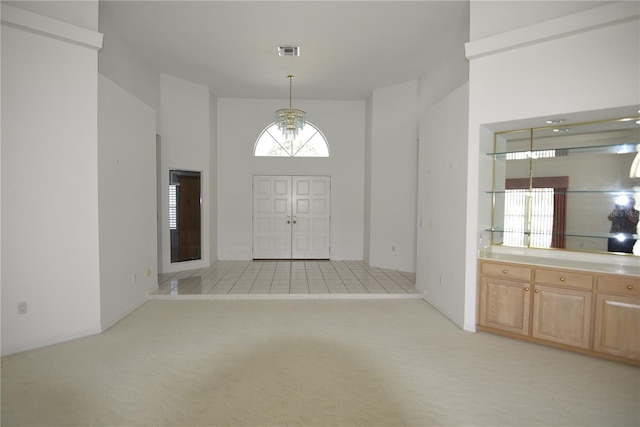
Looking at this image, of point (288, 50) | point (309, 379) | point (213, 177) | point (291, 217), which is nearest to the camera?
point (309, 379)

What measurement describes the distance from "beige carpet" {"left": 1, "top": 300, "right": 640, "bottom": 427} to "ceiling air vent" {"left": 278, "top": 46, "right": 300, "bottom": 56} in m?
4.06

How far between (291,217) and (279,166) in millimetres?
1250

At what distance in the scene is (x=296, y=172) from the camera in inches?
309

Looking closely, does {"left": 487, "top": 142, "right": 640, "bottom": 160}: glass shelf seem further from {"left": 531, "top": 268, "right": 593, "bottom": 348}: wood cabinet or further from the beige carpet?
the beige carpet

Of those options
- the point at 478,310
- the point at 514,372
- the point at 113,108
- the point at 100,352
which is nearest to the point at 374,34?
the point at 113,108

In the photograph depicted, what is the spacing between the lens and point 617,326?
2.99 m

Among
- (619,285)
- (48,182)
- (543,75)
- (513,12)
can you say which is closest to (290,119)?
(513,12)

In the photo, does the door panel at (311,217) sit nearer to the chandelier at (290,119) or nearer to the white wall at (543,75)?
the chandelier at (290,119)

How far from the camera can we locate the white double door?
7.87 metres

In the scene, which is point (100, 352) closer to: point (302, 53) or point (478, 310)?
point (478, 310)

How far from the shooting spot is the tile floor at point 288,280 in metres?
5.17

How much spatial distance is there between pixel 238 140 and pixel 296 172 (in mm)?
1544

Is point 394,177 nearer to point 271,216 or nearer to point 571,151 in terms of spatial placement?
point 271,216

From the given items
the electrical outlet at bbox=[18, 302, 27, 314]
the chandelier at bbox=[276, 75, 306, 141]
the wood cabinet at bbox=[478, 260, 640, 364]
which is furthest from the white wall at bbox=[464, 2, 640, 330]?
the electrical outlet at bbox=[18, 302, 27, 314]
